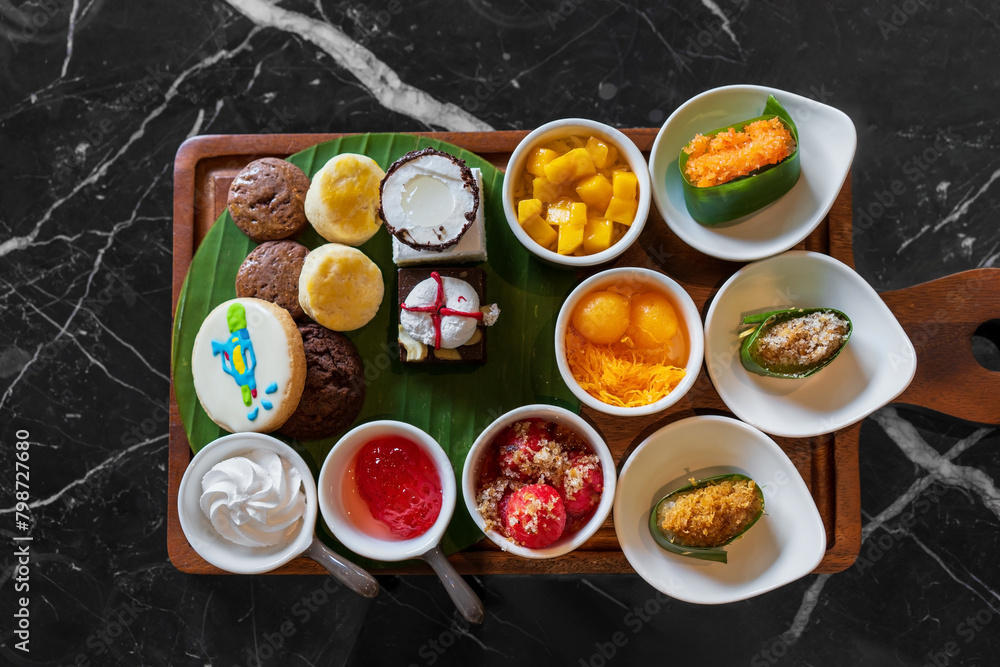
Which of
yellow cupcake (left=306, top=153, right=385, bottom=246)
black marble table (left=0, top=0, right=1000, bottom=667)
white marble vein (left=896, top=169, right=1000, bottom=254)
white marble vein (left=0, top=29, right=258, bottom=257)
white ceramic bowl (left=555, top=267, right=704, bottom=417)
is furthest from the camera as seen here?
white marble vein (left=0, top=29, right=258, bottom=257)

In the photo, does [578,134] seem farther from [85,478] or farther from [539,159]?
[85,478]

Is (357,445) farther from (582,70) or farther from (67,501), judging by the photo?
(582,70)

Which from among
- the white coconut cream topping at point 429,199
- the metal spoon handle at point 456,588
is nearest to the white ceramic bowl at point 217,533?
the metal spoon handle at point 456,588

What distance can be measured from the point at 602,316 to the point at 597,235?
339 millimetres

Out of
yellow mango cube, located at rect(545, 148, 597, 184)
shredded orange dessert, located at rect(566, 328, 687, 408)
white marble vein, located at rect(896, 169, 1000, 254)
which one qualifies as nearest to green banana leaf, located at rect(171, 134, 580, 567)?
shredded orange dessert, located at rect(566, 328, 687, 408)

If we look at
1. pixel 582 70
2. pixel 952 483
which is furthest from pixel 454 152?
pixel 952 483

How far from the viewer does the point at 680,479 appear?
2699 millimetres

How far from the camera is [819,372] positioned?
8.64ft

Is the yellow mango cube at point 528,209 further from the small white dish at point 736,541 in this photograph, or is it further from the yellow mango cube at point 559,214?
the small white dish at point 736,541

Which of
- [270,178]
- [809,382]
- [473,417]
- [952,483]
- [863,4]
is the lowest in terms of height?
[952,483]

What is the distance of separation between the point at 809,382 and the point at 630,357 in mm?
762

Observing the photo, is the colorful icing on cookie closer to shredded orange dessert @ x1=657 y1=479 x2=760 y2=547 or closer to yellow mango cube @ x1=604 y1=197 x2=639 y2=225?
yellow mango cube @ x1=604 y1=197 x2=639 y2=225

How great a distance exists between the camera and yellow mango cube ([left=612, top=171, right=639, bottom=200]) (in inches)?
101

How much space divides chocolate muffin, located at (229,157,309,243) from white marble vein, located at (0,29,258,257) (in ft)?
3.81
